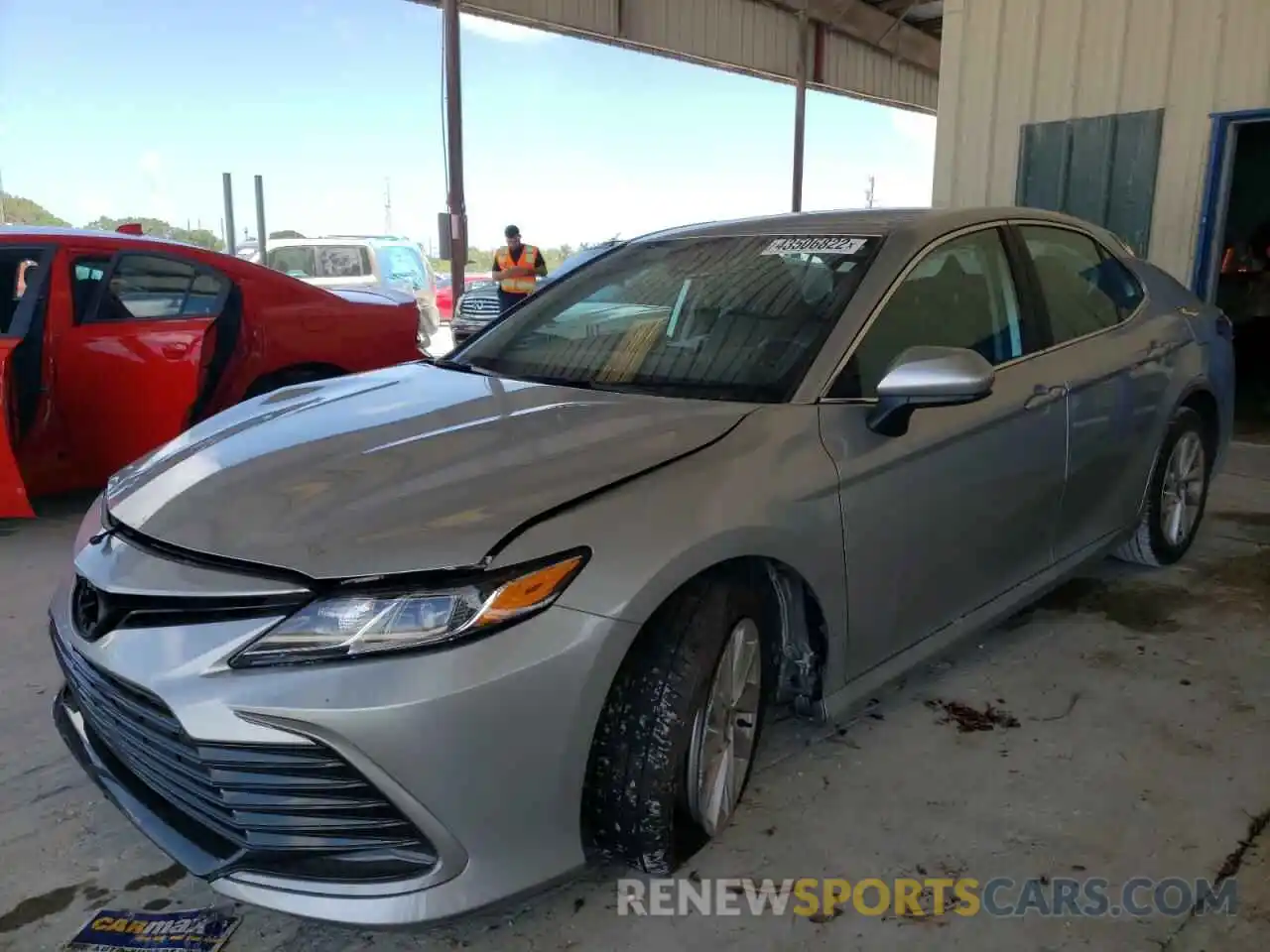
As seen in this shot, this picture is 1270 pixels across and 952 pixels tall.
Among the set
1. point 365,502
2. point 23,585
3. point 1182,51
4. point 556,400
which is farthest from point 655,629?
point 1182,51

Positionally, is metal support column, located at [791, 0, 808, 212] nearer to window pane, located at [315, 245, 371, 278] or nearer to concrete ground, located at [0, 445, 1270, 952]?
window pane, located at [315, 245, 371, 278]

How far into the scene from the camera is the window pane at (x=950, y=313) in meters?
2.39

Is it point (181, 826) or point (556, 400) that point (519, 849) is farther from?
point (556, 400)

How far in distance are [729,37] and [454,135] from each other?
6.03m

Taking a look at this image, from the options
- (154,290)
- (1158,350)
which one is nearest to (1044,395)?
(1158,350)

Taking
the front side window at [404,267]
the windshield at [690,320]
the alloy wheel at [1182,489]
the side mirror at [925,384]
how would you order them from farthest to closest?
the front side window at [404,267], the alloy wheel at [1182,489], the windshield at [690,320], the side mirror at [925,384]

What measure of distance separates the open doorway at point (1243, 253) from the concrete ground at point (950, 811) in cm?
458

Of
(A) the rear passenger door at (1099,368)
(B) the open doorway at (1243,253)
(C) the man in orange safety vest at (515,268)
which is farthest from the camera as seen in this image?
(C) the man in orange safety vest at (515,268)

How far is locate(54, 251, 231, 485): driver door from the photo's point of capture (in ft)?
14.3

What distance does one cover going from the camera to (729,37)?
14914mm

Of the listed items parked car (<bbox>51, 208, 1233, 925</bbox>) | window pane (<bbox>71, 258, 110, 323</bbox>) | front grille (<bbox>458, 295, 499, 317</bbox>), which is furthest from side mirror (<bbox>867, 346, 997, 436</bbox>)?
front grille (<bbox>458, 295, 499, 317</bbox>)

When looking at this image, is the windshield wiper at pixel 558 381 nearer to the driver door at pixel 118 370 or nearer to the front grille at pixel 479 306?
the driver door at pixel 118 370

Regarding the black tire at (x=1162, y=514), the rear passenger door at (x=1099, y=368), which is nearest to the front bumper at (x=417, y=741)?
the rear passenger door at (x=1099, y=368)

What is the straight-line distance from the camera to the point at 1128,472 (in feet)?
10.8
